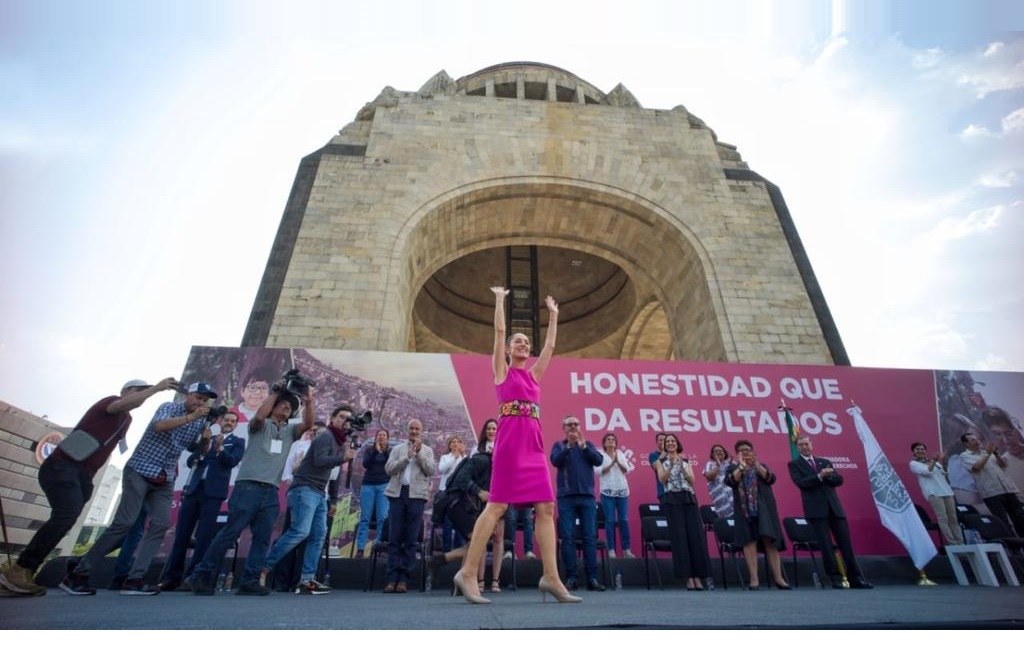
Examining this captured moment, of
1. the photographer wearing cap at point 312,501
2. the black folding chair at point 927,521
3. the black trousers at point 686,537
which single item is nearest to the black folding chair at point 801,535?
the black trousers at point 686,537

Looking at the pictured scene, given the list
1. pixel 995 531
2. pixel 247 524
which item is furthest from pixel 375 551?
pixel 995 531

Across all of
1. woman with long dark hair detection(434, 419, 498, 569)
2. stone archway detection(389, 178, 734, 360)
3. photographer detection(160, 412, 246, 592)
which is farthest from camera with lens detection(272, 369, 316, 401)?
stone archway detection(389, 178, 734, 360)

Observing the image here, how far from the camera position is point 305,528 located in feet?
14.6

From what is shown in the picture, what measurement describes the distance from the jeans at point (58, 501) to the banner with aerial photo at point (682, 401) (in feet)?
12.0

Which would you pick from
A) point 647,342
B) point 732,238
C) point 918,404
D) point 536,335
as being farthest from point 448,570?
point 647,342

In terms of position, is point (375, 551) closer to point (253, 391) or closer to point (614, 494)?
point (614, 494)

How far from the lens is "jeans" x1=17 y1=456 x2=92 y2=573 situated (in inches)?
145

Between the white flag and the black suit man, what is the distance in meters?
1.57

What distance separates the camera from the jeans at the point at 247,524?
417cm

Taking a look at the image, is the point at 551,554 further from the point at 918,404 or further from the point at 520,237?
the point at 520,237

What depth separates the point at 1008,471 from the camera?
328 inches

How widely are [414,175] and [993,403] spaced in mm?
→ 11916

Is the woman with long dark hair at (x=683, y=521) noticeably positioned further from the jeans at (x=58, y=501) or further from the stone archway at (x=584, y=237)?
the stone archway at (x=584, y=237)

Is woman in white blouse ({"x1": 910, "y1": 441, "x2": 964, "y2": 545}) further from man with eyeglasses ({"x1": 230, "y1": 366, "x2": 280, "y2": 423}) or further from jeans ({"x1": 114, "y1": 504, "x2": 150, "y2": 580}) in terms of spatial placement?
man with eyeglasses ({"x1": 230, "y1": 366, "x2": 280, "y2": 423})
